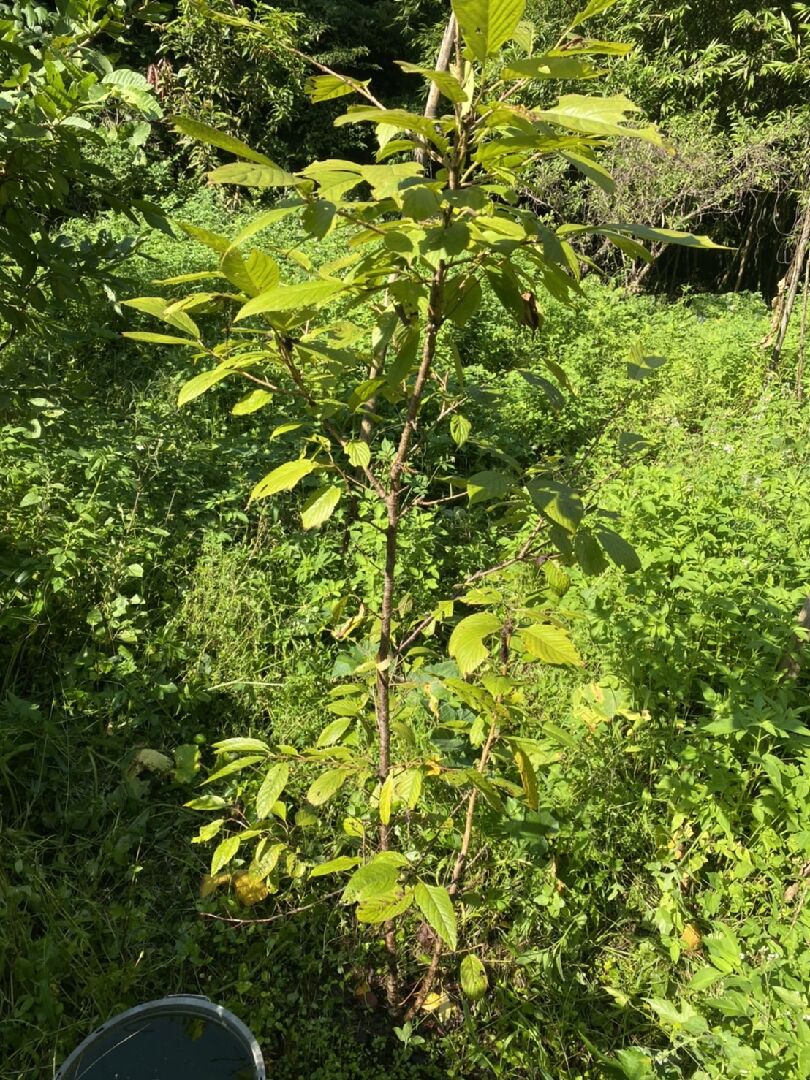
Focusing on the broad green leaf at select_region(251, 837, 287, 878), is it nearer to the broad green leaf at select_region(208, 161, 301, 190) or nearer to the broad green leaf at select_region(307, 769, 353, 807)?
the broad green leaf at select_region(307, 769, 353, 807)

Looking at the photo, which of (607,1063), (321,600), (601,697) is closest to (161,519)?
(321,600)

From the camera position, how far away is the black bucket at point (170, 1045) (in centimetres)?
130

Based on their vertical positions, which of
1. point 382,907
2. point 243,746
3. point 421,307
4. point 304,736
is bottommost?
point 304,736

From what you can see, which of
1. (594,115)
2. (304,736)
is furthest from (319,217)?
(304,736)

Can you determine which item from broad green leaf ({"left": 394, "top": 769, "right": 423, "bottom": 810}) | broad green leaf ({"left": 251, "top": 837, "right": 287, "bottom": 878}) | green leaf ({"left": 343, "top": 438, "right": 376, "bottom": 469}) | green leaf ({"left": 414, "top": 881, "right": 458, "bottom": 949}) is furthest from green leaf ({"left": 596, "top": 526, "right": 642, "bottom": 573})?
broad green leaf ({"left": 251, "top": 837, "right": 287, "bottom": 878})

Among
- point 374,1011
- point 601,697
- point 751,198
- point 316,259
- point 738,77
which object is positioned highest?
point 738,77

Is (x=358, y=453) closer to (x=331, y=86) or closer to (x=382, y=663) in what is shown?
(x=382, y=663)

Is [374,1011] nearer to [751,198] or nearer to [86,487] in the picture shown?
[86,487]

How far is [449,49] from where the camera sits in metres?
1.56

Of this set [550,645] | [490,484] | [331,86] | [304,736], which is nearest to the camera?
[331,86]

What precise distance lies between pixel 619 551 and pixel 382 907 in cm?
67

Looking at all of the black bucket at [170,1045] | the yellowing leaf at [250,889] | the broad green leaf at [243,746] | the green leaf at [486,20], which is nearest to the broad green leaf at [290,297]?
the green leaf at [486,20]

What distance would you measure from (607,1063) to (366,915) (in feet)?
2.50

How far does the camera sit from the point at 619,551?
3.46 ft
